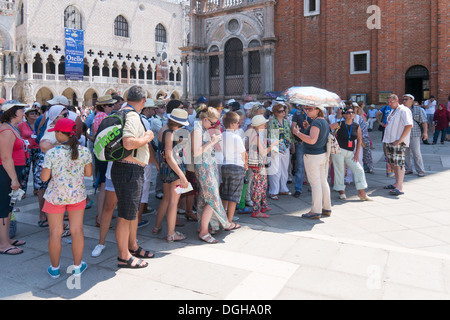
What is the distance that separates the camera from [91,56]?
4816 cm

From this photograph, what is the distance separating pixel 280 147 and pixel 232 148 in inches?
93.8

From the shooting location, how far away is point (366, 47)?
1811 cm

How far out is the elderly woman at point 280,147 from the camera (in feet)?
23.4

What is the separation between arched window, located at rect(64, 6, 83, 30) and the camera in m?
46.3

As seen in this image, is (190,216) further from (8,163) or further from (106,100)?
(8,163)

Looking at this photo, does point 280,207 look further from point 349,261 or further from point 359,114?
point 359,114

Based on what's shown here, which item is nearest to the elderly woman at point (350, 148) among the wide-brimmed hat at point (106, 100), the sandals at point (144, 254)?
the wide-brimmed hat at point (106, 100)

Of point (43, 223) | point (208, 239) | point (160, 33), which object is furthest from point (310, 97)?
point (160, 33)

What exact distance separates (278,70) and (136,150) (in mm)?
17534

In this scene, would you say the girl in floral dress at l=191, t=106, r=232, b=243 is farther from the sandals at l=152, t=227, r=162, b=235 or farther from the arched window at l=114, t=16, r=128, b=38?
the arched window at l=114, t=16, r=128, b=38

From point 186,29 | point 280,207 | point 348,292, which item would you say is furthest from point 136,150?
point 186,29

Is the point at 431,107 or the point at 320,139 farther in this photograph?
the point at 431,107

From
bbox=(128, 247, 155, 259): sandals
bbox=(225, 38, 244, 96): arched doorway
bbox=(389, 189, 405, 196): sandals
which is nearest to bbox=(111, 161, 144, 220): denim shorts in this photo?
bbox=(128, 247, 155, 259): sandals

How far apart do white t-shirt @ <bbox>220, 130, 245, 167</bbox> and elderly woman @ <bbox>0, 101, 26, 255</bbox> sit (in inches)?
104
